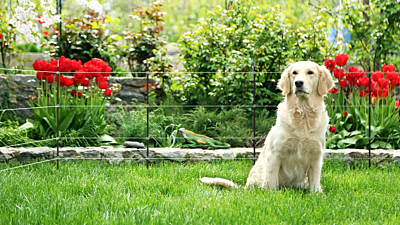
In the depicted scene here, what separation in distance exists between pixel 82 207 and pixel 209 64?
406 cm

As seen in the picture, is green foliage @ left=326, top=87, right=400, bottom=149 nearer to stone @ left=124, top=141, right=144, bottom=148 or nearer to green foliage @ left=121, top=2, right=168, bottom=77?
stone @ left=124, top=141, right=144, bottom=148

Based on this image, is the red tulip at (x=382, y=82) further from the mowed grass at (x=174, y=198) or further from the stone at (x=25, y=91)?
the stone at (x=25, y=91)

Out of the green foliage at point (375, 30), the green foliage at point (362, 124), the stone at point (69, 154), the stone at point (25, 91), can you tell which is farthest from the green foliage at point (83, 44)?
the green foliage at point (375, 30)

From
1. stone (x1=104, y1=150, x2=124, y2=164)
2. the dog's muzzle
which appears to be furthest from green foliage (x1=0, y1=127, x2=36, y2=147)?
the dog's muzzle

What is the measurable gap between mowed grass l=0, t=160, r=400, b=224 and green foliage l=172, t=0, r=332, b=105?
2.07 m

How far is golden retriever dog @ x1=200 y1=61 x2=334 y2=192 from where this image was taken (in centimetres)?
385

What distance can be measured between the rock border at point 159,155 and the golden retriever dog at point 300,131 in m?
1.34

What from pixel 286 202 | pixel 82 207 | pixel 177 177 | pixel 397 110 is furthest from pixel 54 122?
pixel 397 110

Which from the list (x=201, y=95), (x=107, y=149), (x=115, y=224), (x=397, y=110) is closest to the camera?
(x=115, y=224)

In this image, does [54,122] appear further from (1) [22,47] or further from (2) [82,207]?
(1) [22,47]

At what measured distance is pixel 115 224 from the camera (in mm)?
2838

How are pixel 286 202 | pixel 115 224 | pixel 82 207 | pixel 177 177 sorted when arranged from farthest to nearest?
pixel 177 177 → pixel 286 202 → pixel 82 207 → pixel 115 224

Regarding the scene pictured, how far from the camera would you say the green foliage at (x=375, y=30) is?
7145mm

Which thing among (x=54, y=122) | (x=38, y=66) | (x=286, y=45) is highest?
(x=286, y=45)
